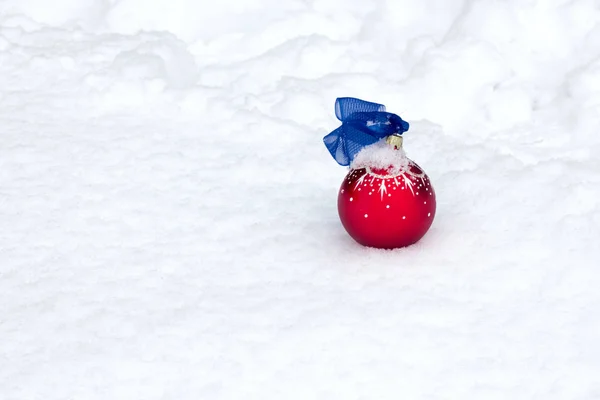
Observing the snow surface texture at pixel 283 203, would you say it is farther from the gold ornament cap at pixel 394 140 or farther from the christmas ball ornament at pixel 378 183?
the gold ornament cap at pixel 394 140

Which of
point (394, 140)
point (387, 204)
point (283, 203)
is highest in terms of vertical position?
point (394, 140)

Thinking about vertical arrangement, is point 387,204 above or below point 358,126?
below

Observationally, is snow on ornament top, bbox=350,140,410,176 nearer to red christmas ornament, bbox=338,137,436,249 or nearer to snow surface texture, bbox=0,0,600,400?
red christmas ornament, bbox=338,137,436,249

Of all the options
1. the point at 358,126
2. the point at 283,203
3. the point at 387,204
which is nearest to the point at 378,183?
the point at 387,204

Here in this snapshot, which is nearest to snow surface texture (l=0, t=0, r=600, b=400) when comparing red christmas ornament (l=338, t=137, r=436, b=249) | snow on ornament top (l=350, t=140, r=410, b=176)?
red christmas ornament (l=338, t=137, r=436, b=249)

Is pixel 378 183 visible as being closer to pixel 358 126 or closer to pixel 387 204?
pixel 387 204

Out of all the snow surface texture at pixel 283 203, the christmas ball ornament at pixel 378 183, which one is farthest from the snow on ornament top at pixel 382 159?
the snow surface texture at pixel 283 203

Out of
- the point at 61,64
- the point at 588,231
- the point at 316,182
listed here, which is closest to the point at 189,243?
the point at 316,182
